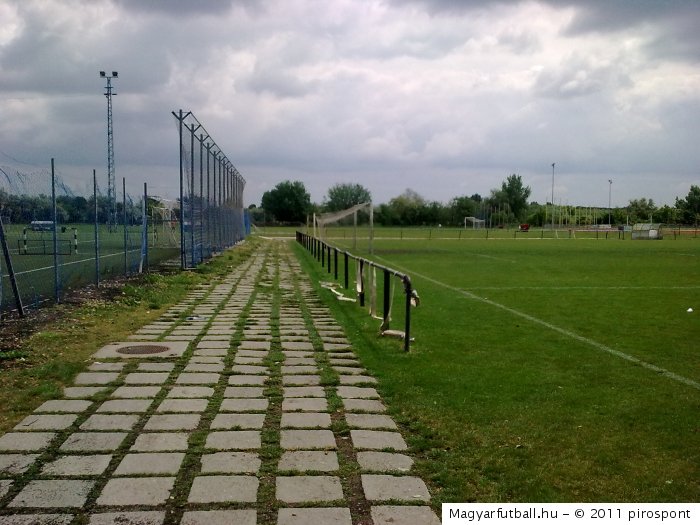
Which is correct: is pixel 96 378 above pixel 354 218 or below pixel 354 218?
below

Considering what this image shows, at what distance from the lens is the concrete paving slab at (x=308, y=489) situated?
11.8 ft

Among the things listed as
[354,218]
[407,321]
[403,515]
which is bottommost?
[403,515]

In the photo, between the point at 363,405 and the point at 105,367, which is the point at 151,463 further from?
the point at 105,367

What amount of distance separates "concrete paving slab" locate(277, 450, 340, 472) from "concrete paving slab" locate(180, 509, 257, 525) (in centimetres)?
61

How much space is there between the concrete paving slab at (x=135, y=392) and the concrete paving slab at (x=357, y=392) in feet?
5.02

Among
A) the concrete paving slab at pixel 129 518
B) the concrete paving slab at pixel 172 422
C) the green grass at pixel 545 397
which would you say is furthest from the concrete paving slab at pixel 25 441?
the green grass at pixel 545 397

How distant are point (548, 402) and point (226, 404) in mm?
2491

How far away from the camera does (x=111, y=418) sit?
5.02 m

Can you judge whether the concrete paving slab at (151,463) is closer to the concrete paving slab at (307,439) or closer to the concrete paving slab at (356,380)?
the concrete paving slab at (307,439)

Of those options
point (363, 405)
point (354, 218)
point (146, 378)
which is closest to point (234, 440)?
point (363, 405)

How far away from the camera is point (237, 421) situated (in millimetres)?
4941

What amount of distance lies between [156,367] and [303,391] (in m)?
1.72

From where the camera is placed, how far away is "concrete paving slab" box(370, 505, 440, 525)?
3365mm

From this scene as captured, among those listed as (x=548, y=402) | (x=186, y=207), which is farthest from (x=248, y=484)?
(x=186, y=207)
